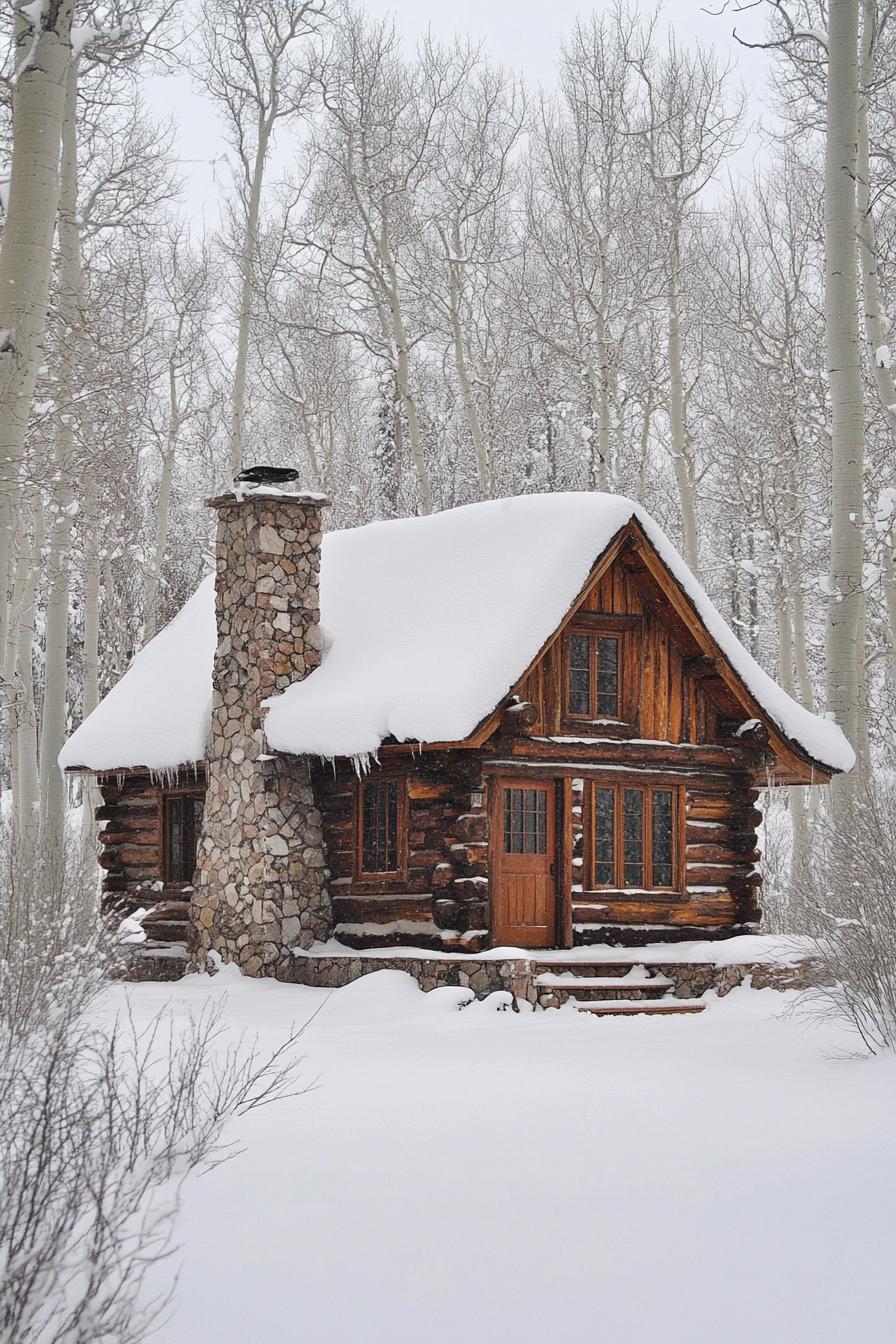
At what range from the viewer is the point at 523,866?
17.0 metres

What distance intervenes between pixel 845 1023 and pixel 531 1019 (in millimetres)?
2973

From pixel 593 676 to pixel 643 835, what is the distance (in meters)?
1.85

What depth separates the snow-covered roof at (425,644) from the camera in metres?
16.0

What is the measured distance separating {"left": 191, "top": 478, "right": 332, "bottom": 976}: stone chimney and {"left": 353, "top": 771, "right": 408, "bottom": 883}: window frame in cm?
53

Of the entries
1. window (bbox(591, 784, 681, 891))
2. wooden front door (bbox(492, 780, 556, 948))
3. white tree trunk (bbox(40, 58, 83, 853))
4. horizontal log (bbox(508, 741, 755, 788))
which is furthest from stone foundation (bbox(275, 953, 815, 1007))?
white tree trunk (bbox(40, 58, 83, 853))

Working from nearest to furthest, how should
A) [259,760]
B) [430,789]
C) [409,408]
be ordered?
[430,789]
[259,760]
[409,408]

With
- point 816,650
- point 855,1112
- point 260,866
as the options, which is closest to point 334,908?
point 260,866

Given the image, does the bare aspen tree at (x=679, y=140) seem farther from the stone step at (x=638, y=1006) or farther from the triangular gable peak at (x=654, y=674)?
the stone step at (x=638, y=1006)

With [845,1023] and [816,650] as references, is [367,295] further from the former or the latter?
[845,1023]

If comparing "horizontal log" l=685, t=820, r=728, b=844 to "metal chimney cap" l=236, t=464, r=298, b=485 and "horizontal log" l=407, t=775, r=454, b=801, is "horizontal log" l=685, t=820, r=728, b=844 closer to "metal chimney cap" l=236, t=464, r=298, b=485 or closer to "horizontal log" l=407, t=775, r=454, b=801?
"horizontal log" l=407, t=775, r=454, b=801

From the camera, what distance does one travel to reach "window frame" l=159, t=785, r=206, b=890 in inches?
780

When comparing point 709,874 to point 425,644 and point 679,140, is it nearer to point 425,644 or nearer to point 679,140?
point 425,644

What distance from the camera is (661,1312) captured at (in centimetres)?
641

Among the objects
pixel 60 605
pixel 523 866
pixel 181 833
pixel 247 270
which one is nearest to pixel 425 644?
pixel 523 866
